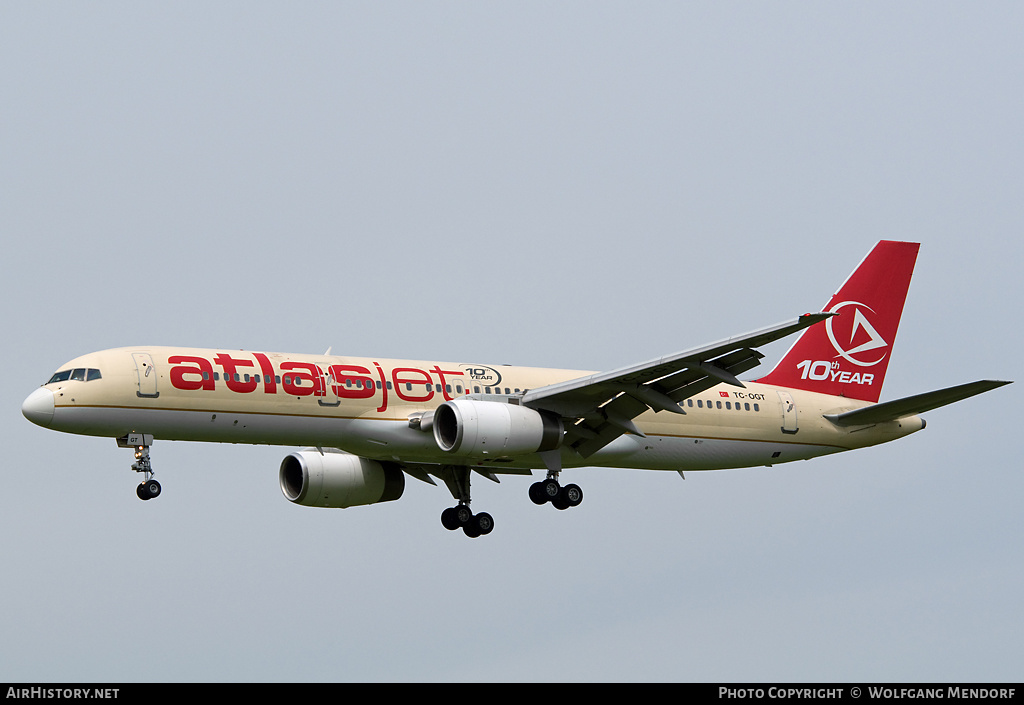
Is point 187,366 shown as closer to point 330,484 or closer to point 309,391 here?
point 309,391

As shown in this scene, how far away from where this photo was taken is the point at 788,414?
47281 millimetres

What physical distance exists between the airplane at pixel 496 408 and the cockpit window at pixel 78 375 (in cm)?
4

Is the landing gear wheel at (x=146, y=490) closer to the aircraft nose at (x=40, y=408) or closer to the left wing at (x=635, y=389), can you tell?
the aircraft nose at (x=40, y=408)

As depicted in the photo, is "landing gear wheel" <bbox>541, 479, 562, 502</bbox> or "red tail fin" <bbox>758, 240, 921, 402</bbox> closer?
"landing gear wheel" <bbox>541, 479, 562, 502</bbox>

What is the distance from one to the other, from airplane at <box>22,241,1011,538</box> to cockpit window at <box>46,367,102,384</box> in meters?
0.04

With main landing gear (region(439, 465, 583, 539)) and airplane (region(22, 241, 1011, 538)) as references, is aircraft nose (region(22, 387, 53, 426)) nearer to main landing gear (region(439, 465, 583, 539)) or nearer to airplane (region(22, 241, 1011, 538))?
airplane (region(22, 241, 1011, 538))

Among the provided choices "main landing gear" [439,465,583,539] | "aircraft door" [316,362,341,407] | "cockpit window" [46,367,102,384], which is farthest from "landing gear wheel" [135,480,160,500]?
"main landing gear" [439,465,583,539]

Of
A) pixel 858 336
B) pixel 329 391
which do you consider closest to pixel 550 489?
pixel 329 391

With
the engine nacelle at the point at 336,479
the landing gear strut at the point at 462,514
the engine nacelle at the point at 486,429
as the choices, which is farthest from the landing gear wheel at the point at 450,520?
the engine nacelle at the point at 486,429

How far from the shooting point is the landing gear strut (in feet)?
155

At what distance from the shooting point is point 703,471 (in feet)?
154

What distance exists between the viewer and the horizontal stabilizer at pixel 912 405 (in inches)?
1580
